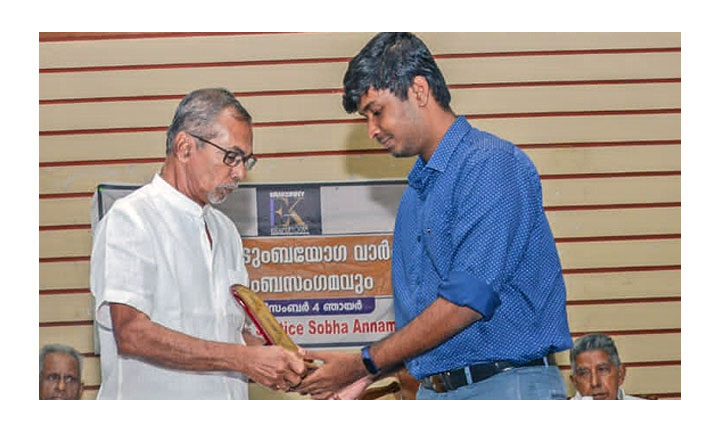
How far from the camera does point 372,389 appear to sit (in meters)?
3.33

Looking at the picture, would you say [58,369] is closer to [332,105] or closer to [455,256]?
[332,105]

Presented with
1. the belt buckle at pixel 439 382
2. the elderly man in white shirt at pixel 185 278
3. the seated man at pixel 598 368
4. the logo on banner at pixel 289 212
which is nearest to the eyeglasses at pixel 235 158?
the elderly man in white shirt at pixel 185 278

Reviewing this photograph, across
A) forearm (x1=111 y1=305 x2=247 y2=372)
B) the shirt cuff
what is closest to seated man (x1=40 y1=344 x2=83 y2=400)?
forearm (x1=111 y1=305 x2=247 y2=372)

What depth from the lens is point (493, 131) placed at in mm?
3496

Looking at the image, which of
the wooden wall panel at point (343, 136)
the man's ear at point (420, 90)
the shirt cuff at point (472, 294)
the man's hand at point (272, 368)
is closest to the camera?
the shirt cuff at point (472, 294)

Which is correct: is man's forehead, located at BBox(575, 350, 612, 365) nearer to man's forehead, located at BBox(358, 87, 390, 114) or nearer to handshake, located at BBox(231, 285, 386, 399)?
handshake, located at BBox(231, 285, 386, 399)

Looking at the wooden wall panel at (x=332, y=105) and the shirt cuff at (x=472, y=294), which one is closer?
the shirt cuff at (x=472, y=294)

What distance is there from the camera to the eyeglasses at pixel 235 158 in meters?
3.45

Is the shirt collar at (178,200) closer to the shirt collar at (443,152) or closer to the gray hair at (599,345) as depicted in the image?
the shirt collar at (443,152)

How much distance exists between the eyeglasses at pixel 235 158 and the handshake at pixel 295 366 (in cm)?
43

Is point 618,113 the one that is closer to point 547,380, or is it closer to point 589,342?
point 589,342

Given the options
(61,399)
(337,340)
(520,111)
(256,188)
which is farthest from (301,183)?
(61,399)

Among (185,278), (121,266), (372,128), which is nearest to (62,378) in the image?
(121,266)

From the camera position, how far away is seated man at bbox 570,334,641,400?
3.48 metres
